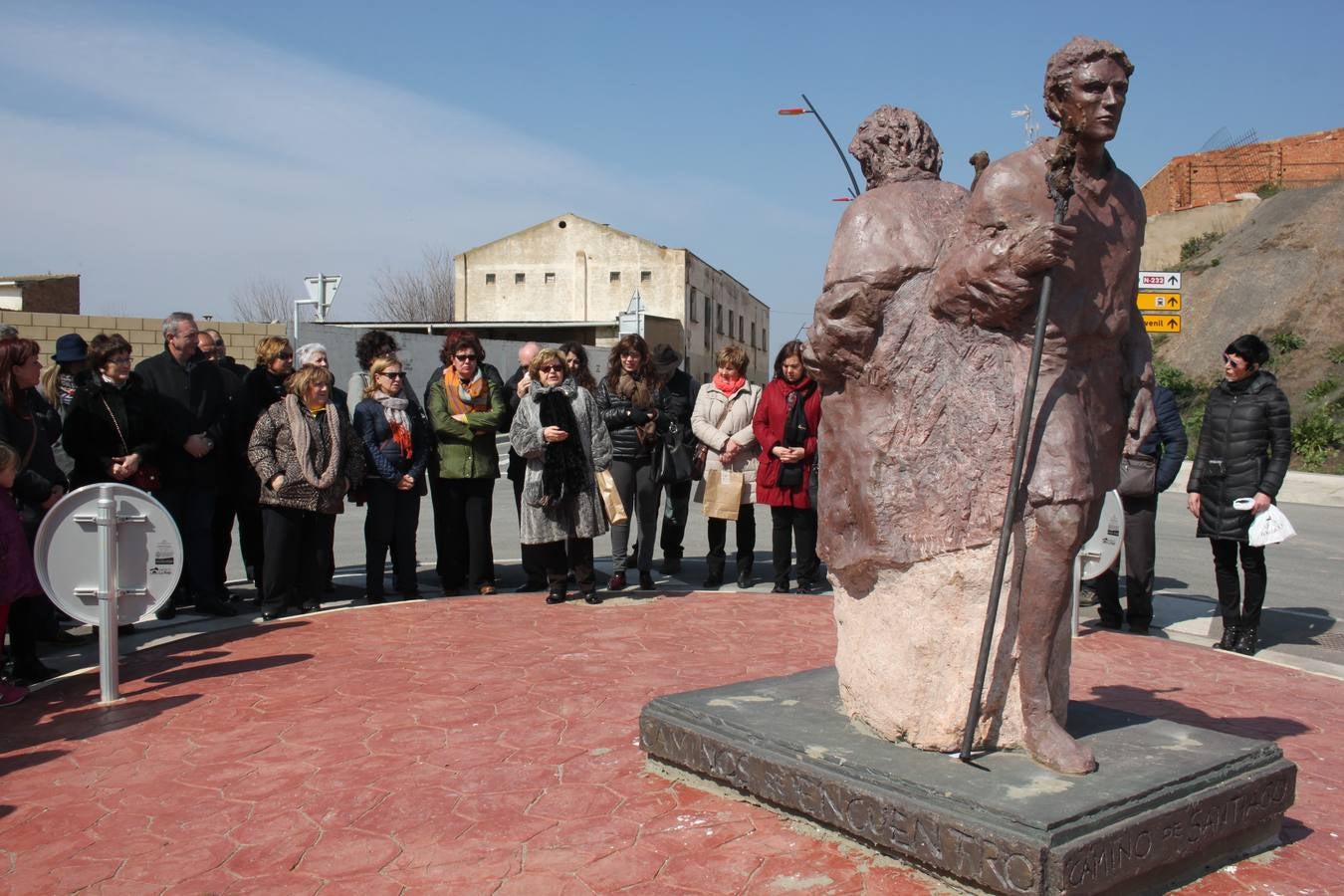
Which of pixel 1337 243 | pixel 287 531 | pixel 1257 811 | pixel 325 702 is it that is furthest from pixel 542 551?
pixel 1337 243

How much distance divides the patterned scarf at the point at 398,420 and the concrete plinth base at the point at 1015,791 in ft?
14.5

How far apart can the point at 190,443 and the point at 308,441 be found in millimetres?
767

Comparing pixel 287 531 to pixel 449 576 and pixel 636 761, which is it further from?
pixel 636 761

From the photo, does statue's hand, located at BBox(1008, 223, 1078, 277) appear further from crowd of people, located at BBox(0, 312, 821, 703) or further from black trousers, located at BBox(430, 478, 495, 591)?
black trousers, located at BBox(430, 478, 495, 591)

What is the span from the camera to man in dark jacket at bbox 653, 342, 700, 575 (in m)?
9.33

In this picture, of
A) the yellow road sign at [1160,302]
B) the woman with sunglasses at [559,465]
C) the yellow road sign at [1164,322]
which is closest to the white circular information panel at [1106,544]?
the woman with sunglasses at [559,465]

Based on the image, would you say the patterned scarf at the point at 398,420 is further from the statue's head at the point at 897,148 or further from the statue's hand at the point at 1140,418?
the statue's hand at the point at 1140,418

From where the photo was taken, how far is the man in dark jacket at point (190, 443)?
762 cm

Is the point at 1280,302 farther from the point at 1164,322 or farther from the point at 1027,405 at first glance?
the point at 1027,405

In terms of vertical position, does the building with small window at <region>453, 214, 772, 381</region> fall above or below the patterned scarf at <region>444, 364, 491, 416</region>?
above

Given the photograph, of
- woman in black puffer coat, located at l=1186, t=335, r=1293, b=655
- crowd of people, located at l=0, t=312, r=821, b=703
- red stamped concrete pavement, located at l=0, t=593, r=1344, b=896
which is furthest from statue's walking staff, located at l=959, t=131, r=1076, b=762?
woman in black puffer coat, located at l=1186, t=335, r=1293, b=655

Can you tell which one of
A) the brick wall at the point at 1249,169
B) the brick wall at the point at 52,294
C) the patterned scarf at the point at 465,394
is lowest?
the patterned scarf at the point at 465,394

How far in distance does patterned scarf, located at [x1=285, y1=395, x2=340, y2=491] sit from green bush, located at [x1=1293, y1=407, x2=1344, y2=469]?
69.4 ft

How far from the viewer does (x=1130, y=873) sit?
345 centimetres
